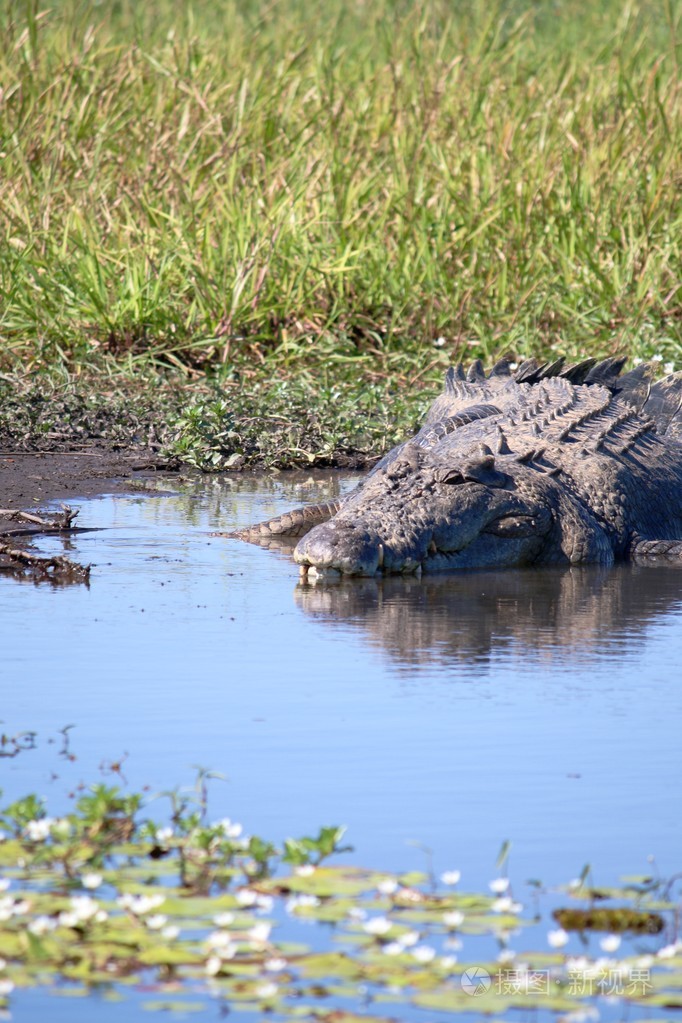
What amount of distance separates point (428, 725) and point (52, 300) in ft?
21.4

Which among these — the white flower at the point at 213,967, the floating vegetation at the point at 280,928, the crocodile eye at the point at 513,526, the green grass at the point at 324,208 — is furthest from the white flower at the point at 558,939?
the green grass at the point at 324,208

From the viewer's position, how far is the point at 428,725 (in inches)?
161

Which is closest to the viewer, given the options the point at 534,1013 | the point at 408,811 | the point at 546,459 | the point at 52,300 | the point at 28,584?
the point at 534,1013

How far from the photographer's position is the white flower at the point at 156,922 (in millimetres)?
2787

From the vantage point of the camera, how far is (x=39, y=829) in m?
3.13

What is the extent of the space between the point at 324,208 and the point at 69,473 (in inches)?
134

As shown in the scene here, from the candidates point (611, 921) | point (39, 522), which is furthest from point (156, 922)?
point (39, 522)

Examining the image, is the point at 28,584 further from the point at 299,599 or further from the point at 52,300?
the point at 52,300

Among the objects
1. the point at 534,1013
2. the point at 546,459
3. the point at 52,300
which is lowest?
the point at 534,1013

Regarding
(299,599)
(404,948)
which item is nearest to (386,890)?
(404,948)

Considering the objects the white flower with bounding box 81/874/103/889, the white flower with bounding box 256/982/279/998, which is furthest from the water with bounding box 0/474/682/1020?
the white flower with bounding box 81/874/103/889

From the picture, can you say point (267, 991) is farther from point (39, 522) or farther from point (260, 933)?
point (39, 522)

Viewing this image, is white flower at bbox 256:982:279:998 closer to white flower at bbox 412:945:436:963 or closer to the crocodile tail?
white flower at bbox 412:945:436:963

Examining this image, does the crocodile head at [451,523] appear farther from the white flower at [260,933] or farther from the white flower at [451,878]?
the white flower at [260,933]
